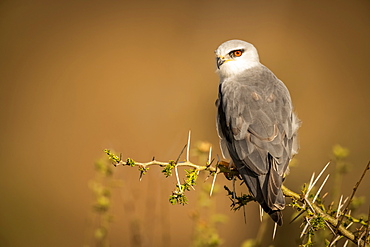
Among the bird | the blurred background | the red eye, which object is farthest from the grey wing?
the blurred background

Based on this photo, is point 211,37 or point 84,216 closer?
point 84,216

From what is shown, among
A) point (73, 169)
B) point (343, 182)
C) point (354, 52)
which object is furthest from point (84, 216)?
point (354, 52)

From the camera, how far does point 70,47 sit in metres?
10.4

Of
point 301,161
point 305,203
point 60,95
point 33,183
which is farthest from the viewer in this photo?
point 60,95

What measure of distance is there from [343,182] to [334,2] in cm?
479

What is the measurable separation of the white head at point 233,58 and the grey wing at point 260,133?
343mm

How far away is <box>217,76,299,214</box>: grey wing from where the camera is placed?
316 centimetres

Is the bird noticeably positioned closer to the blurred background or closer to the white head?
the white head

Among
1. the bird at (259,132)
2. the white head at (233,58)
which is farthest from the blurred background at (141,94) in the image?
the bird at (259,132)

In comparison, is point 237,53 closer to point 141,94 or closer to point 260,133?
point 260,133

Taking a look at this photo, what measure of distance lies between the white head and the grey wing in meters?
0.34

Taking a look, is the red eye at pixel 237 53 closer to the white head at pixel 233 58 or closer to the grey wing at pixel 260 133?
the white head at pixel 233 58

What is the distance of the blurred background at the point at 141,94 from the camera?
713 cm

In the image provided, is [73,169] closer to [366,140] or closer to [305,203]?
[366,140]
